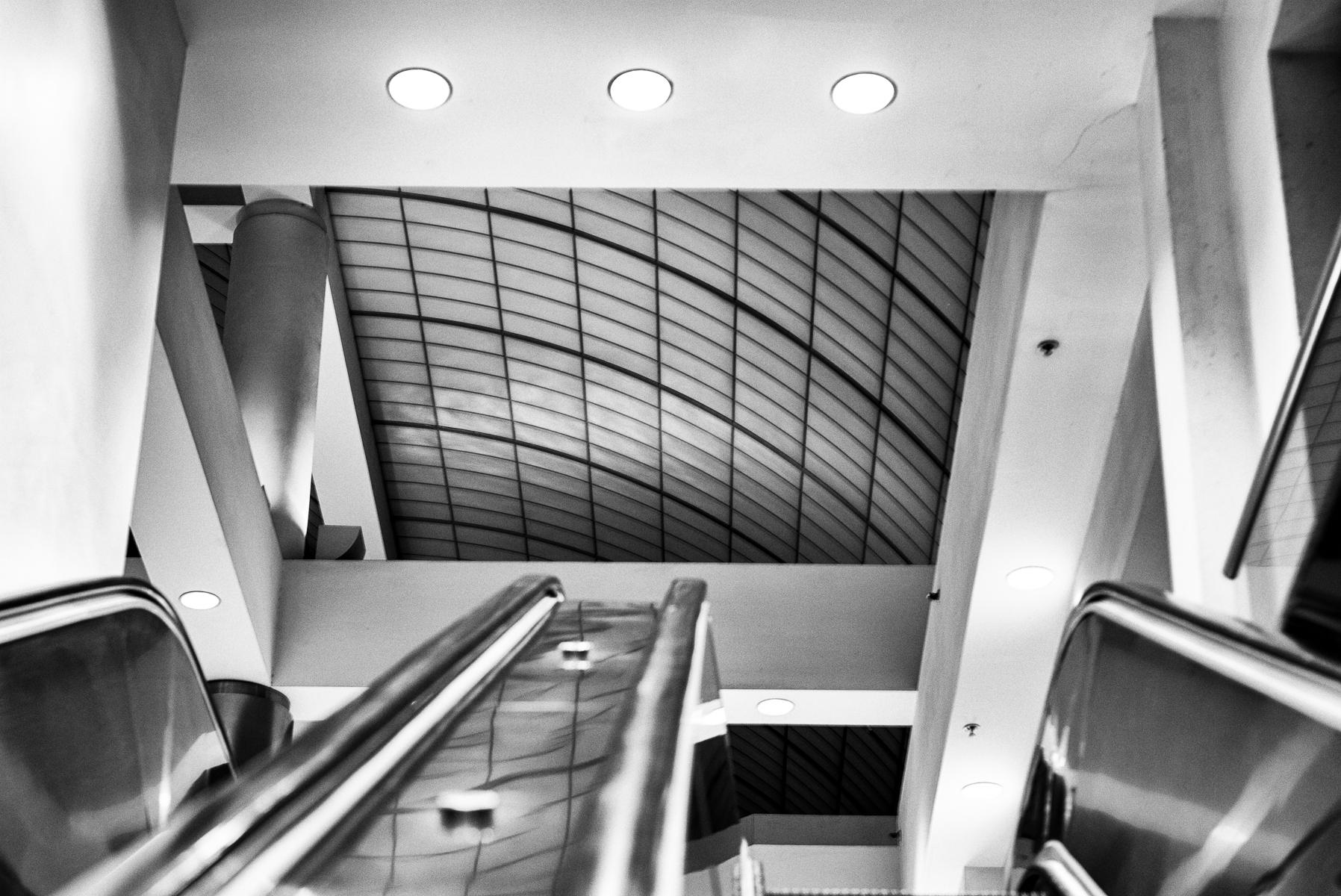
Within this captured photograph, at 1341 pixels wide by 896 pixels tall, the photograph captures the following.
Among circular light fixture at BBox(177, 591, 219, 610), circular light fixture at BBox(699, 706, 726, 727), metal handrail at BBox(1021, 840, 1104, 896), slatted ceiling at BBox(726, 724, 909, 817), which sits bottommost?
slatted ceiling at BBox(726, 724, 909, 817)

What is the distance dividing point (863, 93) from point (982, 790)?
6949mm

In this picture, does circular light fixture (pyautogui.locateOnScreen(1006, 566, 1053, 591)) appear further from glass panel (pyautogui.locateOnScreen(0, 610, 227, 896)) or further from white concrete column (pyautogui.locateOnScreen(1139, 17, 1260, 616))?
glass panel (pyautogui.locateOnScreen(0, 610, 227, 896))

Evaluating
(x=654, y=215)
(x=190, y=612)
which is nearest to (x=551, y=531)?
(x=654, y=215)

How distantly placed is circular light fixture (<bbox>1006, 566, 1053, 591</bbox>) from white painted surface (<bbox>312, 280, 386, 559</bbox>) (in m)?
14.3

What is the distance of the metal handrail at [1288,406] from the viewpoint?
3766mm

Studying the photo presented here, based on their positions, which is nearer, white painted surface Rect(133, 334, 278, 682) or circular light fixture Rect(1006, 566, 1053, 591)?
white painted surface Rect(133, 334, 278, 682)

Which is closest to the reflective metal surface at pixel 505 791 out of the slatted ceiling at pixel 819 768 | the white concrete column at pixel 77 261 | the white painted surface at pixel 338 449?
the white concrete column at pixel 77 261

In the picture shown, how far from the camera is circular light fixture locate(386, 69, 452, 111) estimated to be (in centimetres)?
598

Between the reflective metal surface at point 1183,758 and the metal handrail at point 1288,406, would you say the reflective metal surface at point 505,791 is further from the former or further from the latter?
the metal handrail at point 1288,406

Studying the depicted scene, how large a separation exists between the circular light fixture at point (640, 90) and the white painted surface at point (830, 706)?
231 inches

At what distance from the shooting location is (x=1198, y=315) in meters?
5.28

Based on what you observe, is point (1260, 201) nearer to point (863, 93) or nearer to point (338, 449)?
point (863, 93)

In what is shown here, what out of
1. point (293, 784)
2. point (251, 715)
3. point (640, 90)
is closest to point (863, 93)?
point (640, 90)

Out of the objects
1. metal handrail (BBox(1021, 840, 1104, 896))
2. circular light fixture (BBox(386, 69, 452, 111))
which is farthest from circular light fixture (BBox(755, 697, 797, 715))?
metal handrail (BBox(1021, 840, 1104, 896))
